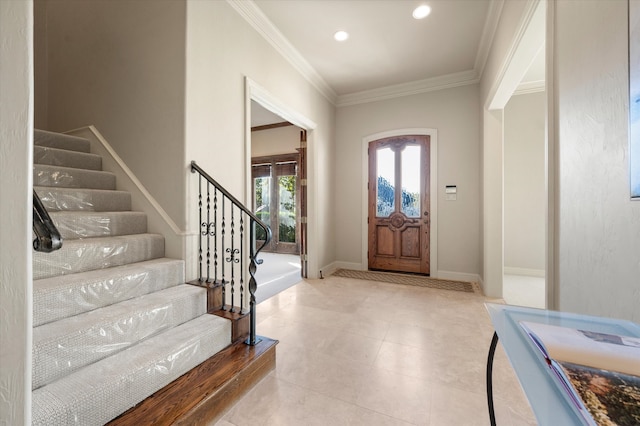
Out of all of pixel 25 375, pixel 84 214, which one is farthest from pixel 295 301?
pixel 25 375

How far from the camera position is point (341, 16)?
9.46ft

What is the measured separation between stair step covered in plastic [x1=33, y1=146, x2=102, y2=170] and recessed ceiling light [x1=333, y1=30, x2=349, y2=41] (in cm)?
299

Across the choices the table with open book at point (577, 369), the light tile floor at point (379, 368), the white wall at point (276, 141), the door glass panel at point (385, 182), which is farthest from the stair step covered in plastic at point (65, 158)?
the white wall at point (276, 141)

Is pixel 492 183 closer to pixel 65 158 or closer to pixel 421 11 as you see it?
pixel 421 11

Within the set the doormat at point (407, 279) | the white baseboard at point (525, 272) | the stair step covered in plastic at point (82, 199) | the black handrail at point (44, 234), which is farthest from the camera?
the white baseboard at point (525, 272)

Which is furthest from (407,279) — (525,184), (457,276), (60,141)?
(60,141)

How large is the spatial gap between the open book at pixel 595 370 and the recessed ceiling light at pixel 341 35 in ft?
11.5

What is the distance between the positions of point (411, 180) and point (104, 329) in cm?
431

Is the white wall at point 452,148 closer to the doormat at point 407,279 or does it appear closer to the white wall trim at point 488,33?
the doormat at point 407,279

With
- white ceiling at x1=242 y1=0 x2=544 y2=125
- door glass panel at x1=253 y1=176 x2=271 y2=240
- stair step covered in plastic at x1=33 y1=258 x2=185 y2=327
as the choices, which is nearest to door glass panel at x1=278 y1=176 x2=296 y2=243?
door glass panel at x1=253 y1=176 x2=271 y2=240

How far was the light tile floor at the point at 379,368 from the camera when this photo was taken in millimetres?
1500

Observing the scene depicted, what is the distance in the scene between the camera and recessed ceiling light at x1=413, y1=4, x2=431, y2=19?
275 cm

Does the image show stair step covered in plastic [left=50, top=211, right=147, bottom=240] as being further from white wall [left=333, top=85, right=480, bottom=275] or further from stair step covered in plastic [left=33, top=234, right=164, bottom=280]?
white wall [left=333, top=85, right=480, bottom=275]

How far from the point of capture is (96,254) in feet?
6.21
